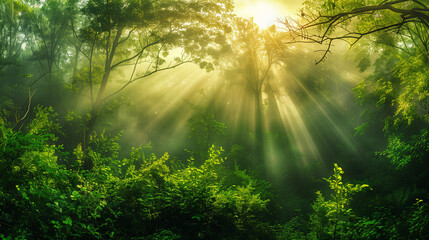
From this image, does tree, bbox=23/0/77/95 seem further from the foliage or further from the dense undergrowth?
the foliage

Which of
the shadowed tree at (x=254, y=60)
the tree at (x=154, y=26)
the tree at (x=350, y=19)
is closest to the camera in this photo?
the tree at (x=350, y=19)

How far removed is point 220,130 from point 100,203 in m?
8.08

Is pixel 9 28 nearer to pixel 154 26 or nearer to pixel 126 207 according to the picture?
pixel 154 26

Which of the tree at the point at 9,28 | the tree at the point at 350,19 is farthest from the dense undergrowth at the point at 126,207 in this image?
the tree at the point at 9,28

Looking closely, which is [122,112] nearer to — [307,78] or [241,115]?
[241,115]

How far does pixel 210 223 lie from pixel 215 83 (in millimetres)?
20387

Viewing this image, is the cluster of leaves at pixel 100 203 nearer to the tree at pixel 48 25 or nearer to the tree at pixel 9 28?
the tree at pixel 48 25

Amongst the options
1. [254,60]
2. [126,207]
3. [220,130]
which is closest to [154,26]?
[220,130]

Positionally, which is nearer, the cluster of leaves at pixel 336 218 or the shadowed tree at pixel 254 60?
the cluster of leaves at pixel 336 218

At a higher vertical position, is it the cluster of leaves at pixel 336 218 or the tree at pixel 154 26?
the tree at pixel 154 26

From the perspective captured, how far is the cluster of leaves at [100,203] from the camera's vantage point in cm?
251

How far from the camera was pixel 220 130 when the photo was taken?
1092 centimetres

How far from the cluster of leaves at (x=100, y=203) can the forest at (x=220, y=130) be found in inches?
1.0

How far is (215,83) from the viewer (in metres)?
23.4
